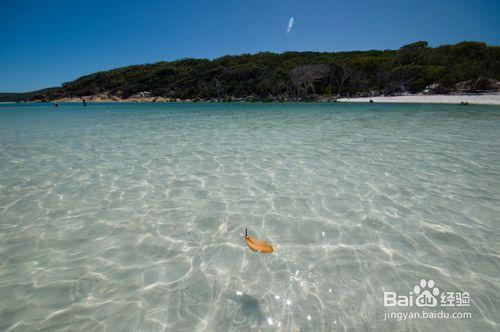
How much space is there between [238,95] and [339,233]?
256 ft

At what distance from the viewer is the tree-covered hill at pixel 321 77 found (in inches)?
1919

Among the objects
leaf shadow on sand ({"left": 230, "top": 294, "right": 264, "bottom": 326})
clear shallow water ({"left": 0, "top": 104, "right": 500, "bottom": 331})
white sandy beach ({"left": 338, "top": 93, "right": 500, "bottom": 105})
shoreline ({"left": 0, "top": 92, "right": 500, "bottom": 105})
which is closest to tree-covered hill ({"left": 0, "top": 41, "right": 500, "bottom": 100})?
shoreline ({"left": 0, "top": 92, "right": 500, "bottom": 105})

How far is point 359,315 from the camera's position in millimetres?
2303

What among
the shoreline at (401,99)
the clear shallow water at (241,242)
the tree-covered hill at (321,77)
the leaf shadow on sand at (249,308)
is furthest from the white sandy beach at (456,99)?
the leaf shadow on sand at (249,308)

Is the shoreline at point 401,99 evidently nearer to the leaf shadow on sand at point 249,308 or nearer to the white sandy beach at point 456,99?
the white sandy beach at point 456,99

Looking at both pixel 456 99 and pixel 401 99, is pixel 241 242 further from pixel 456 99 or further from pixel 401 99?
pixel 401 99

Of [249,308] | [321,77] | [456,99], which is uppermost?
[321,77]

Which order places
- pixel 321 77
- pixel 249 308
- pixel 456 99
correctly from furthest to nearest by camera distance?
1. pixel 321 77
2. pixel 456 99
3. pixel 249 308

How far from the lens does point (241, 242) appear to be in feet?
11.3

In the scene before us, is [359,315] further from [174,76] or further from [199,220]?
[174,76]

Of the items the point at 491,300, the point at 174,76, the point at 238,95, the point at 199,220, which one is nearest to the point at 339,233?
the point at 491,300

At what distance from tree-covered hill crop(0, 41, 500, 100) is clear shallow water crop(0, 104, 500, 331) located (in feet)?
190

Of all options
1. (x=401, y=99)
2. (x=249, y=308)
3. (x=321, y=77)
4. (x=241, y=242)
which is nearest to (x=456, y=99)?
(x=401, y=99)

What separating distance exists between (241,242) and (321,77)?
67.7 meters
